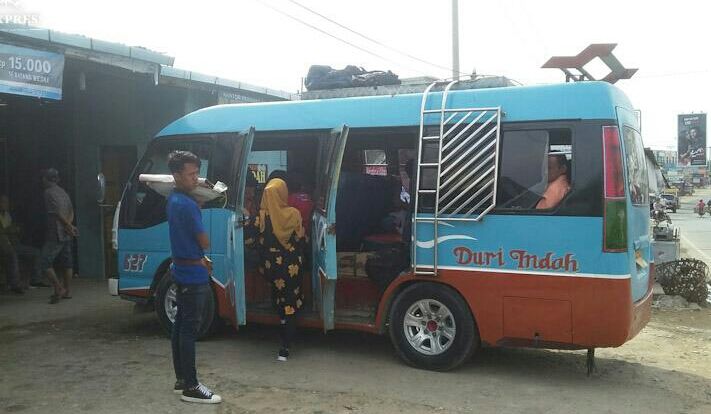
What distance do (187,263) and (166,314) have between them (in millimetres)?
2155

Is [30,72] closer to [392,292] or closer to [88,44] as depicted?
[88,44]

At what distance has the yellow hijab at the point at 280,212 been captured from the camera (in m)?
5.69

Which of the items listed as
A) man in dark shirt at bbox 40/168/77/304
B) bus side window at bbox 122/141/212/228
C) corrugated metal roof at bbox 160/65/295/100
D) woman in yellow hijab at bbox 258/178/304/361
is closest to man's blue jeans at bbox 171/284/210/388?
woman in yellow hijab at bbox 258/178/304/361

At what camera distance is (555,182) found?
511 centimetres

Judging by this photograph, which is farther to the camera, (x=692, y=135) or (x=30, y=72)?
(x=692, y=135)

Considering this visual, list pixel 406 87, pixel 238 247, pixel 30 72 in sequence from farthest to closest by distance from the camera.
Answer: pixel 30 72 < pixel 406 87 < pixel 238 247

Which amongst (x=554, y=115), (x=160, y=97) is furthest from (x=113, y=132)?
(x=554, y=115)

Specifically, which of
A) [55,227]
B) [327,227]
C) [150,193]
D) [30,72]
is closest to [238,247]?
[327,227]

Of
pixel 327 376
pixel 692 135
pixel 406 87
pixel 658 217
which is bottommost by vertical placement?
pixel 327 376

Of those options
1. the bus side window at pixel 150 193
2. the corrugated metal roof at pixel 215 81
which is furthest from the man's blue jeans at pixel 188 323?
the corrugated metal roof at pixel 215 81

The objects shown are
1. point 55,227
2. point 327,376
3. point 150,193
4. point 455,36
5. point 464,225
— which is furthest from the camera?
point 455,36

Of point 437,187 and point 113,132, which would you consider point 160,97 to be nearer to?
point 113,132

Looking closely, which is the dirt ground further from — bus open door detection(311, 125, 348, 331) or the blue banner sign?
the blue banner sign

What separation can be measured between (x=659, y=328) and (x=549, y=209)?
3693mm
